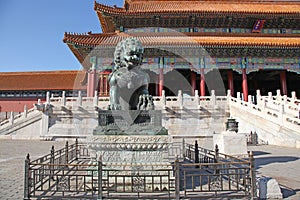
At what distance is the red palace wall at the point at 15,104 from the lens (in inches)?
933

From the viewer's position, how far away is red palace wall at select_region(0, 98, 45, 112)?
23688 millimetres

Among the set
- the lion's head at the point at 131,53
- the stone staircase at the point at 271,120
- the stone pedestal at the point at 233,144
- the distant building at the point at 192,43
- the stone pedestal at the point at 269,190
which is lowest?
the stone pedestal at the point at 269,190

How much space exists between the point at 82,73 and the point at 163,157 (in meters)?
24.4

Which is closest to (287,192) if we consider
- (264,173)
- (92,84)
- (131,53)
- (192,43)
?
(264,173)

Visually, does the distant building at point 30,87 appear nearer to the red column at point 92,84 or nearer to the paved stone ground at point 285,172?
the red column at point 92,84

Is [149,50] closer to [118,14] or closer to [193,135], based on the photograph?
[118,14]

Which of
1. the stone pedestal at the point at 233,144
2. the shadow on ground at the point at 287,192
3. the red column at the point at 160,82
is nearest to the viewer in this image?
the shadow on ground at the point at 287,192

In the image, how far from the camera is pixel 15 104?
24016 mm

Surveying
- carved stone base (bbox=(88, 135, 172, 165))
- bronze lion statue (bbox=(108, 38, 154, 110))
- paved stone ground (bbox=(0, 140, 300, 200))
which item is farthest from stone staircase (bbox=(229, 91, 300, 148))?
carved stone base (bbox=(88, 135, 172, 165))

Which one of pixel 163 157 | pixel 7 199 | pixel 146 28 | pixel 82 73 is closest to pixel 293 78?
pixel 146 28

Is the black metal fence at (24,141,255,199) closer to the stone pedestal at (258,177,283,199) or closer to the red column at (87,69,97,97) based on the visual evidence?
the stone pedestal at (258,177,283,199)

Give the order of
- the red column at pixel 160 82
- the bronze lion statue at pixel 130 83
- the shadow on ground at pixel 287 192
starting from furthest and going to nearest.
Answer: the red column at pixel 160 82 < the bronze lion statue at pixel 130 83 < the shadow on ground at pixel 287 192

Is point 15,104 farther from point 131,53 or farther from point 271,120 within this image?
point 131,53

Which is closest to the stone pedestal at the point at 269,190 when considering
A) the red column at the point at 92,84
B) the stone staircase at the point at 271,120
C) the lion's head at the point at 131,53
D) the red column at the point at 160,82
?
the lion's head at the point at 131,53
